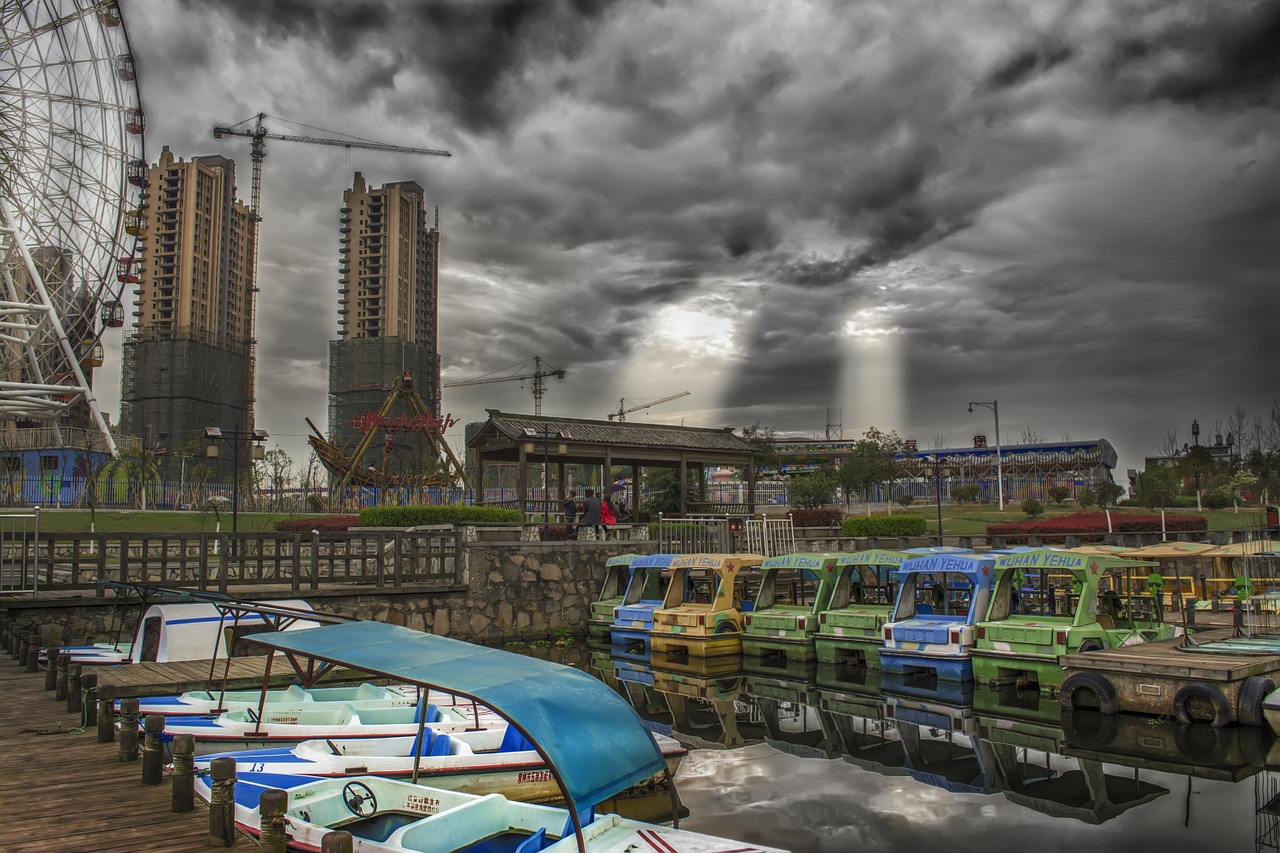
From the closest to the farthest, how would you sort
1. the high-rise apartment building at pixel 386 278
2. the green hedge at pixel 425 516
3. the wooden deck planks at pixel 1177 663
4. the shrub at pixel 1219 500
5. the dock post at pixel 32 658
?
Result: the wooden deck planks at pixel 1177 663 < the dock post at pixel 32 658 < the green hedge at pixel 425 516 < the shrub at pixel 1219 500 < the high-rise apartment building at pixel 386 278

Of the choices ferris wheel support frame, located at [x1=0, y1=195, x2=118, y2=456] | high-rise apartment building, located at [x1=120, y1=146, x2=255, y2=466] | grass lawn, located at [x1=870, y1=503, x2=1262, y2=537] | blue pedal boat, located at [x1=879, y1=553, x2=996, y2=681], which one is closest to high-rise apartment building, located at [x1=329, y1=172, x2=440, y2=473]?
high-rise apartment building, located at [x1=120, y1=146, x2=255, y2=466]

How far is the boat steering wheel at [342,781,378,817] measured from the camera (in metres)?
7.55

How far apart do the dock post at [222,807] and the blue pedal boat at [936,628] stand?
1420 cm

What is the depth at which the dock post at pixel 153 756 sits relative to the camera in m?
7.67

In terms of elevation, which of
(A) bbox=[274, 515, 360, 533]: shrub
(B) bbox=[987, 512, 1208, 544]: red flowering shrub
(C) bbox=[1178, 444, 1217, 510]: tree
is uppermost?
(C) bbox=[1178, 444, 1217, 510]: tree

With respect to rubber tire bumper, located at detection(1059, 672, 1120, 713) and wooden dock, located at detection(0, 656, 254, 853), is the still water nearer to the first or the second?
rubber tire bumper, located at detection(1059, 672, 1120, 713)

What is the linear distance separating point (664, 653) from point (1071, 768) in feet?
37.5

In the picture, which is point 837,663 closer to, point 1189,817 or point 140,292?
point 1189,817

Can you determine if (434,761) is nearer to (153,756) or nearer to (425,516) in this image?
(153,756)

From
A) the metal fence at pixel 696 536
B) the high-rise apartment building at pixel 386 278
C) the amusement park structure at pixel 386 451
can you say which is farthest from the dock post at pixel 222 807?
the high-rise apartment building at pixel 386 278

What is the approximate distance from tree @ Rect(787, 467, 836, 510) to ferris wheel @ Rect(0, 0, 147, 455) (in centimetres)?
3758

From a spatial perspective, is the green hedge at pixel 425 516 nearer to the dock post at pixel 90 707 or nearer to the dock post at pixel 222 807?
the dock post at pixel 90 707

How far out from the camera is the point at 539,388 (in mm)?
118688

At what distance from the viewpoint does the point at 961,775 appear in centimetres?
1123
